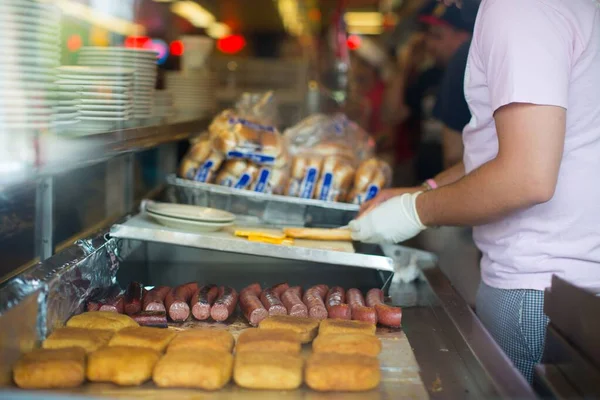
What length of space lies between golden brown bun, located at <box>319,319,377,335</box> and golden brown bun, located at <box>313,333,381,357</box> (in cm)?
Answer: 6

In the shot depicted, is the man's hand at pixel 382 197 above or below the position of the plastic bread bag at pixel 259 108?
below

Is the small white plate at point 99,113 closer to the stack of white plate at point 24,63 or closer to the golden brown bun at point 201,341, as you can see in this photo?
the stack of white plate at point 24,63

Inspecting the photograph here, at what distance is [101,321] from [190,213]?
0.73m

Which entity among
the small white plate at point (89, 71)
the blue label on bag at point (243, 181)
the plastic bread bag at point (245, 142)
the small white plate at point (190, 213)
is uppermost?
the small white plate at point (89, 71)

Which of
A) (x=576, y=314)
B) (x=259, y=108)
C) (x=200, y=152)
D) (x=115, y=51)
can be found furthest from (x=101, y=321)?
(x=259, y=108)

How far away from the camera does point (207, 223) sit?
2.36 metres

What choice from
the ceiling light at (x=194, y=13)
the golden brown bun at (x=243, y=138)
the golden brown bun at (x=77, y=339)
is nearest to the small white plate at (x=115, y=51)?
the golden brown bun at (x=243, y=138)

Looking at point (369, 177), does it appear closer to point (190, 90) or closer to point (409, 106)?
point (190, 90)

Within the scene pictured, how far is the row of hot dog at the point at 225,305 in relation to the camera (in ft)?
6.32

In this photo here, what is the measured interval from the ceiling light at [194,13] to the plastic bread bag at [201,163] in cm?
247

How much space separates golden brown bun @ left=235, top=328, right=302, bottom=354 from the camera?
5.21 ft

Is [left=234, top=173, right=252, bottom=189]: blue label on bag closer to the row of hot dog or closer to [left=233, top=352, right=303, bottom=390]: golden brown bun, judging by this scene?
the row of hot dog

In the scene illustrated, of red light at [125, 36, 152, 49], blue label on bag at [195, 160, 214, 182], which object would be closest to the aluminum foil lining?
blue label on bag at [195, 160, 214, 182]

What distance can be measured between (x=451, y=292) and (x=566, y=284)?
0.87 m
